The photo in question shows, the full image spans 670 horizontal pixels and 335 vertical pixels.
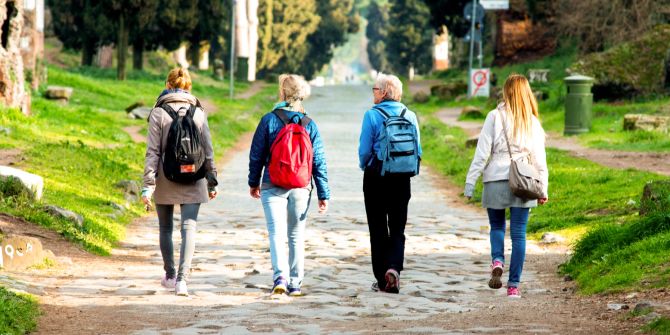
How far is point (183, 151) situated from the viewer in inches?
371

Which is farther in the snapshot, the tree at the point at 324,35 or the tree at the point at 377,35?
the tree at the point at 377,35

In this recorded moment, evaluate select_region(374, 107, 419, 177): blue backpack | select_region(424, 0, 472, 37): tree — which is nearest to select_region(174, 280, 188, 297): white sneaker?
select_region(374, 107, 419, 177): blue backpack

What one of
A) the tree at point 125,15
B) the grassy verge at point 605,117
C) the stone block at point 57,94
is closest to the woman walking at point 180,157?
the grassy verge at point 605,117

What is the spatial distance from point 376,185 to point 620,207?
5.32 metres

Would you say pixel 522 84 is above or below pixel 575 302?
above

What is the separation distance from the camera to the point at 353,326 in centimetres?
833

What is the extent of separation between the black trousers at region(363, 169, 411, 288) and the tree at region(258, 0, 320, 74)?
196 ft

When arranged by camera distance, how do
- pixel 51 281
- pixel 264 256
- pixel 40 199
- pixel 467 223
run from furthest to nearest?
pixel 467 223, pixel 40 199, pixel 264 256, pixel 51 281

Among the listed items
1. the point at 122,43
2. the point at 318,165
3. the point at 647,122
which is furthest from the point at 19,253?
the point at 122,43

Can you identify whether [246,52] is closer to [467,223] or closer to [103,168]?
[103,168]

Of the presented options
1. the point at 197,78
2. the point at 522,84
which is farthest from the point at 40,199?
the point at 197,78

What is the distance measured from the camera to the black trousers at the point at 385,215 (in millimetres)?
9945

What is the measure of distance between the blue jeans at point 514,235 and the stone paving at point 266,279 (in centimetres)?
27

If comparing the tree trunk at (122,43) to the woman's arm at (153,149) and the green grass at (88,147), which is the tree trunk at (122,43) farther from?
the woman's arm at (153,149)
